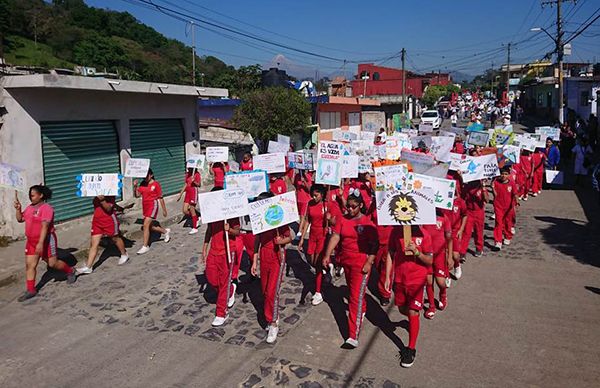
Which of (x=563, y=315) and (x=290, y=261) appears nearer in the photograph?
(x=563, y=315)

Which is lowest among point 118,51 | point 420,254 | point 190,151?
point 420,254

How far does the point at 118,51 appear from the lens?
6059 cm

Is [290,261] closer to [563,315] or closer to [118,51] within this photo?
[563,315]

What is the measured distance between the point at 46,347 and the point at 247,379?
2696mm

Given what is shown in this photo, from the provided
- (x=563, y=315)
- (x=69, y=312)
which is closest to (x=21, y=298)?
(x=69, y=312)

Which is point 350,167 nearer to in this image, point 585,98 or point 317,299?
point 317,299

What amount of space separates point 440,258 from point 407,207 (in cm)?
150

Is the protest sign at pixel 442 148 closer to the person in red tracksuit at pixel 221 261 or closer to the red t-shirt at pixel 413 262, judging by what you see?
the red t-shirt at pixel 413 262

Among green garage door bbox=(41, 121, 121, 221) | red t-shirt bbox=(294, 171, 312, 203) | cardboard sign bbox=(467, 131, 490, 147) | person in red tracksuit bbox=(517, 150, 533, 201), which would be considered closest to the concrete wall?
green garage door bbox=(41, 121, 121, 221)

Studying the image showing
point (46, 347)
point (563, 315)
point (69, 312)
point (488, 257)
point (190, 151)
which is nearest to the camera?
point (46, 347)

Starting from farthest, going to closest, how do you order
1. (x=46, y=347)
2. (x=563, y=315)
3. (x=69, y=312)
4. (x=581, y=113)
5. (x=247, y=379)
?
(x=581, y=113) < (x=69, y=312) < (x=563, y=315) < (x=46, y=347) < (x=247, y=379)

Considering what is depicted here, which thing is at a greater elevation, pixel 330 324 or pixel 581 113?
pixel 581 113

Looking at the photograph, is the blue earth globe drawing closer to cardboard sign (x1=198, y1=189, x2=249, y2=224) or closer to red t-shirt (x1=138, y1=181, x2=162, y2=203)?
cardboard sign (x1=198, y1=189, x2=249, y2=224)

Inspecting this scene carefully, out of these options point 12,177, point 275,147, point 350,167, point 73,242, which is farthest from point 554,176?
point 12,177
